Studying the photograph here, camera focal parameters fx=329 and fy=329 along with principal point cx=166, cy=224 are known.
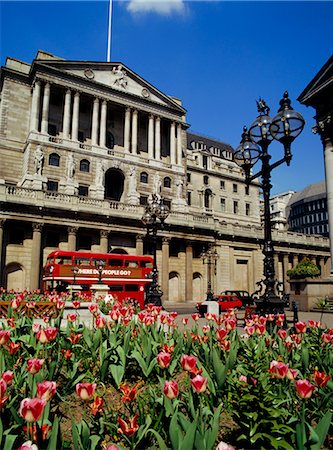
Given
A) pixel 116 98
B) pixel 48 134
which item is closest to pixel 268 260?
pixel 48 134

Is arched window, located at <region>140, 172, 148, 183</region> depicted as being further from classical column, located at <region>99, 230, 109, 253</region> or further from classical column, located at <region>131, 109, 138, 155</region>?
classical column, located at <region>99, 230, 109, 253</region>

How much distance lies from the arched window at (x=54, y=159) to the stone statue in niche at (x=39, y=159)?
1202 millimetres

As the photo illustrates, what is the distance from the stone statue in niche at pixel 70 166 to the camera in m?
37.8

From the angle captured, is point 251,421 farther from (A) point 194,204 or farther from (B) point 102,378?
(A) point 194,204

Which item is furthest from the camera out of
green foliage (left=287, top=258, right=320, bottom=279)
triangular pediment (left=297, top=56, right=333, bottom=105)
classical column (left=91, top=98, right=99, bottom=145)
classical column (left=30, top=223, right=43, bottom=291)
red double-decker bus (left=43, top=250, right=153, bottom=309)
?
classical column (left=91, top=98, right=99, bottom=145)

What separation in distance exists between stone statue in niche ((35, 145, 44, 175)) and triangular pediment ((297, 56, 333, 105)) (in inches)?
1037

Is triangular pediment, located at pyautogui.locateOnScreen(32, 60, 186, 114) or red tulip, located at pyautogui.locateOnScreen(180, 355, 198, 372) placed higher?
triangular pediment, located at pyautogui.locateOnScreen(32, 60, 186, 114)

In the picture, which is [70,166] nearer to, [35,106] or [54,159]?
[54,159]

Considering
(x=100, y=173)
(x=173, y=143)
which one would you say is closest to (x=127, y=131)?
(x=173, y=143)

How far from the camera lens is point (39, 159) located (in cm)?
3588

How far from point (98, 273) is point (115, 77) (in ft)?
101

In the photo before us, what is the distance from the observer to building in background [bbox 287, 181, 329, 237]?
10154cm

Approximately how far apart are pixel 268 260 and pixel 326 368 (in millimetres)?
4953

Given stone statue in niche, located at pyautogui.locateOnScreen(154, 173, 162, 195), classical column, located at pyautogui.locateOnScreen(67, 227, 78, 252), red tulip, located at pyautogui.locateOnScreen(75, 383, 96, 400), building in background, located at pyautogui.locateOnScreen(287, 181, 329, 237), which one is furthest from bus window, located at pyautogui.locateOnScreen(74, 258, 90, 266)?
building in background, located at pyautogui.locateOnScreen(287, 181, 329, 237)
